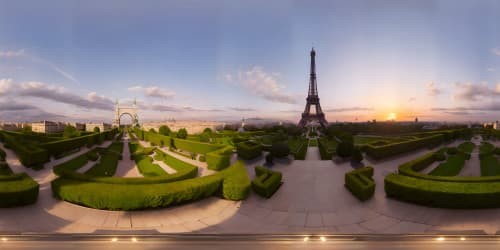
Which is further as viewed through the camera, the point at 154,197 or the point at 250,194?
the point at 250,194

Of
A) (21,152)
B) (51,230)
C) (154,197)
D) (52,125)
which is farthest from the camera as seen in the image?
(52,125)

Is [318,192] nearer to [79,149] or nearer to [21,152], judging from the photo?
[21,152]

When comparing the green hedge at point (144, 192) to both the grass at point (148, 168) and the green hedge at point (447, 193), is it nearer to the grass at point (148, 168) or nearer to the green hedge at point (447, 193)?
the grass at point (148, 168)

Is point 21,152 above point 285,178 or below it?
above

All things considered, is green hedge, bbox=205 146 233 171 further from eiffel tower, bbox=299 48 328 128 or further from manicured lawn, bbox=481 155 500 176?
eiffel tower, bbox=299 48 328 128

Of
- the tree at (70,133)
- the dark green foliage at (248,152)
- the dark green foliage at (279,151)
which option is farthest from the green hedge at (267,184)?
the tree at (70,133)

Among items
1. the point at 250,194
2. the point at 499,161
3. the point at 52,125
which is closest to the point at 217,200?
the point at 250,194

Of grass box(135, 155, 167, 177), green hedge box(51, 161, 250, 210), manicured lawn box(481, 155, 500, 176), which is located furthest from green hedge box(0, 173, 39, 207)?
manicured lawn box(481, 155, 500, 176)
